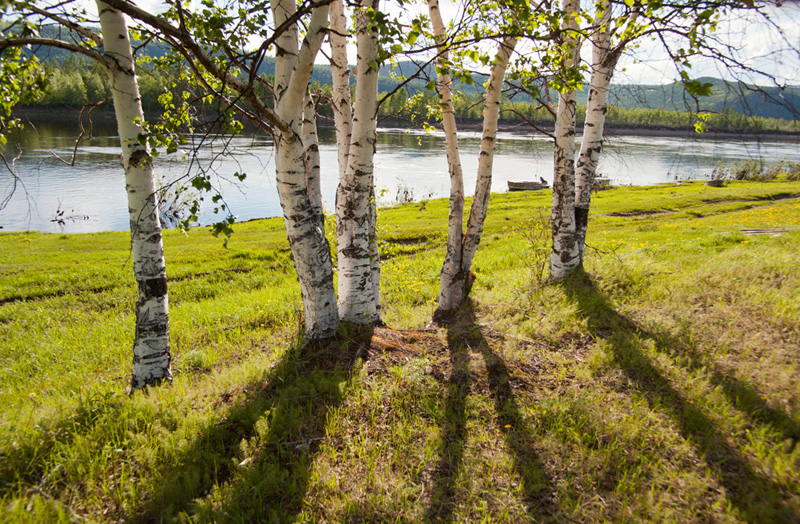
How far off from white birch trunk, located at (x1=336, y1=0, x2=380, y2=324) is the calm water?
3.21 m

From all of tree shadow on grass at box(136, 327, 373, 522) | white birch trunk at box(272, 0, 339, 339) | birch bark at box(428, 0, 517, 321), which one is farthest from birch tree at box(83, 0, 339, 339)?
birch bark at box(428, 0, 517, 321)

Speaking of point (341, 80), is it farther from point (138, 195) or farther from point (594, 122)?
point (594, 122)

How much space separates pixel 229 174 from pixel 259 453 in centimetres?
3614

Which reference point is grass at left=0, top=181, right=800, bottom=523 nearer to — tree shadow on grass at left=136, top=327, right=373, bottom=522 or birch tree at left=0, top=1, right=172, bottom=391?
tree shadow on grass at left=136, top=327, right=373, bottom=522

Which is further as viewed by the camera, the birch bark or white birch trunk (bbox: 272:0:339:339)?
the birch bark

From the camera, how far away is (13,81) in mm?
4531

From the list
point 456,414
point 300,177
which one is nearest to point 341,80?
point 300,177

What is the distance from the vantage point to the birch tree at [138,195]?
12.8 feet

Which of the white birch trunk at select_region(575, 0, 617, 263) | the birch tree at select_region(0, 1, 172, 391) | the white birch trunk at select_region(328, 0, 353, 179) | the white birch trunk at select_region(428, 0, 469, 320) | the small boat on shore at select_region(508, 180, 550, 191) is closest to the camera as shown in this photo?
the birch tree at select_region(0, 1, 172, 391)

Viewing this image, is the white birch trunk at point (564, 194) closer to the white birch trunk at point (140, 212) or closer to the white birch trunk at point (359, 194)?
the white birch trunk at point (359, 194)

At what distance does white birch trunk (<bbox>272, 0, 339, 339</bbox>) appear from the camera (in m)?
3.71

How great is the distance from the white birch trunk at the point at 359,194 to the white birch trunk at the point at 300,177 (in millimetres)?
374

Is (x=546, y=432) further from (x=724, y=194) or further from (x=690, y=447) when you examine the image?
(x=724, y=194)

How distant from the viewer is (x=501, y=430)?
3705 mm
